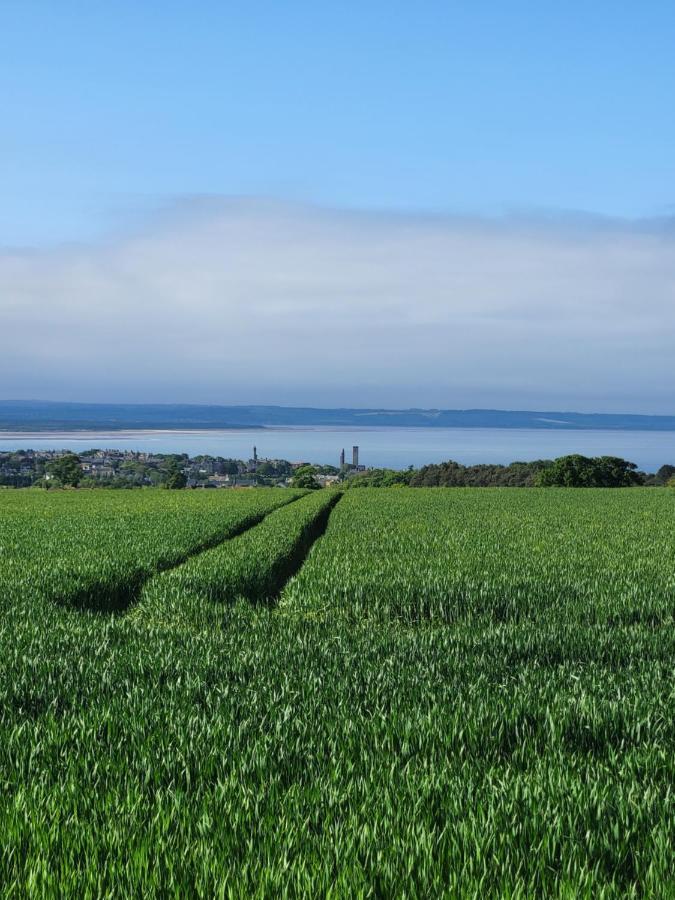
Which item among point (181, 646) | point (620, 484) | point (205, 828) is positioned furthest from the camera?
point (620, 484)

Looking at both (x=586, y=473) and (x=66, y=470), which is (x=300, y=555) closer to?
(x=586, y=473)

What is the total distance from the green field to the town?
2459 inches

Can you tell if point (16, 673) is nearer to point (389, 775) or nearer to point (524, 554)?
point (389, 775)

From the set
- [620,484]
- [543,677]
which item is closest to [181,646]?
[543,677]

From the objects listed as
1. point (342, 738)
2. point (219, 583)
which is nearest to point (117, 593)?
point (219, 583)

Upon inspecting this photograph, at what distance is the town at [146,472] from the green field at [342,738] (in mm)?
62462

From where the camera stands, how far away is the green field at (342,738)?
422cm

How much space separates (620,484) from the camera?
77000 millimetres

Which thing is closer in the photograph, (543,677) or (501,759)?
(501,759)

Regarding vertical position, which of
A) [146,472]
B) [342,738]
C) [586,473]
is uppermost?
[342,738]

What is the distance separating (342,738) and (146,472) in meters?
111

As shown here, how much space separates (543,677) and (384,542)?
44.9ft

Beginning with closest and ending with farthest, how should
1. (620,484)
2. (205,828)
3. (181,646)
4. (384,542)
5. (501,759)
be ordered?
(205,828), (501,759), (181,646), (384,542), (620,484)

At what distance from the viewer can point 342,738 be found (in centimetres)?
629
